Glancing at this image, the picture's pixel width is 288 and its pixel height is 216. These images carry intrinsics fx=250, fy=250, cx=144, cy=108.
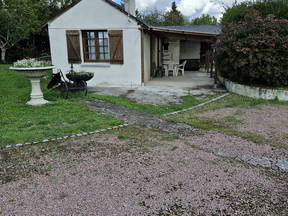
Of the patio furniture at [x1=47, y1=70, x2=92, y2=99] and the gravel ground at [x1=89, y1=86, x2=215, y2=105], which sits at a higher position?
A: the patio furniture at [x1=47, y1=70, x2=92, y2=99]

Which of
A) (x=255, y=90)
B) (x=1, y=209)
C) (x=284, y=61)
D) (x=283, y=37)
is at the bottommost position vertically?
(x=1, y=209)

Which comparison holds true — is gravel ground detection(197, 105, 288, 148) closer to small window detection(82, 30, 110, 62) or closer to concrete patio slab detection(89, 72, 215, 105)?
concrete patio slab detection(89, 72, 215, 105)

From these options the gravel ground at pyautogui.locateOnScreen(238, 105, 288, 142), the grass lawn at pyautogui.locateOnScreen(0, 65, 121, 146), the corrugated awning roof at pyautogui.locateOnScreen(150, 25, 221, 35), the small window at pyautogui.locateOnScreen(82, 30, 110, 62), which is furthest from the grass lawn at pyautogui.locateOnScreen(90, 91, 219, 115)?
the corrugated awning roof at pyautogui.locateOnScreen(150, 25, 221, 35)

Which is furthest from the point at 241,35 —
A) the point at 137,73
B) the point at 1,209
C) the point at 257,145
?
the point at 1,209

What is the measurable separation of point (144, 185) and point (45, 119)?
3449 mm

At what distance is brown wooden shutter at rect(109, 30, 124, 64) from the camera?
9602mm

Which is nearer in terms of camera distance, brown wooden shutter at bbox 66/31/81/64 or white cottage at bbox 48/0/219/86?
white cottage at bbox 48/0/219/86

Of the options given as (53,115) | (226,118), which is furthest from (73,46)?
(226,118)

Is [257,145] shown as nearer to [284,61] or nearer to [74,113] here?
[74,113]

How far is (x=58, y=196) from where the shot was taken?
2.69 metres

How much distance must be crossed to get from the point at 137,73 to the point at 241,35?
3.97m

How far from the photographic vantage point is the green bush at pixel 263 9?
1004cm

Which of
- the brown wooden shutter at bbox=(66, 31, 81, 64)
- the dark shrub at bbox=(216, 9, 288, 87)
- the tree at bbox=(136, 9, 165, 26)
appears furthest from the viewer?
the tree at bbox=(136, 9, 165, 26)

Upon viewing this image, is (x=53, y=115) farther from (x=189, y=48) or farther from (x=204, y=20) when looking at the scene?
(x=204, y=20)
